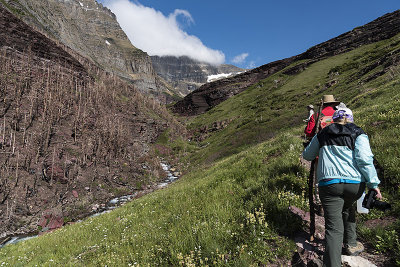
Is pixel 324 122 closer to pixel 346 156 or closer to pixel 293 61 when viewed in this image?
pixel 346 156

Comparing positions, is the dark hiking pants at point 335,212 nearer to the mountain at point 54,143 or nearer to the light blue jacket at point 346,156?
the light blue jacket at point 346,156

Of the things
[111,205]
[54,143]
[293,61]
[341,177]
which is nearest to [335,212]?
[341,177]

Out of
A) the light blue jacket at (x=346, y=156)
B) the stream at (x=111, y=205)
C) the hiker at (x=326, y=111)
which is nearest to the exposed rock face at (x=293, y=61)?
the stream at (x=111, y=205)

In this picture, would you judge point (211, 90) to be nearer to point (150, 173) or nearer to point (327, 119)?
point (150, 173)

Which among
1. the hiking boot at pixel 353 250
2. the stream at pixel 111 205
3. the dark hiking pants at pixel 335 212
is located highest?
the dark hiking pants at pixel 335 212

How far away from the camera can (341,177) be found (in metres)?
3.80

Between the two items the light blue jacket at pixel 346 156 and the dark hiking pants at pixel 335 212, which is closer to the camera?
the dark hiking pants at pixel 335 212

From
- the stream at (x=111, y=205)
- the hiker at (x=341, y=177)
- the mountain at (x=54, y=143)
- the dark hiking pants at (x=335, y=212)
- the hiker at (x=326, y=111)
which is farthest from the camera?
the mountain at (x=54, y=143)

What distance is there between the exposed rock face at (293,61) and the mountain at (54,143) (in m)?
93.1

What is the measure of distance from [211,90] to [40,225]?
471 ft

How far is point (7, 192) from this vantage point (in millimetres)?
19328

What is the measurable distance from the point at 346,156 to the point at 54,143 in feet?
113

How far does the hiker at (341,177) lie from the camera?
12.0ft

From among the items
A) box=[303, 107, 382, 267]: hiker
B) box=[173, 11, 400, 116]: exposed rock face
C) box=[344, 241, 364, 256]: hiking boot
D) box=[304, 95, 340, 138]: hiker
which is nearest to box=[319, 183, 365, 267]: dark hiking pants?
box=[303, 107, 382, 267]: hiker
